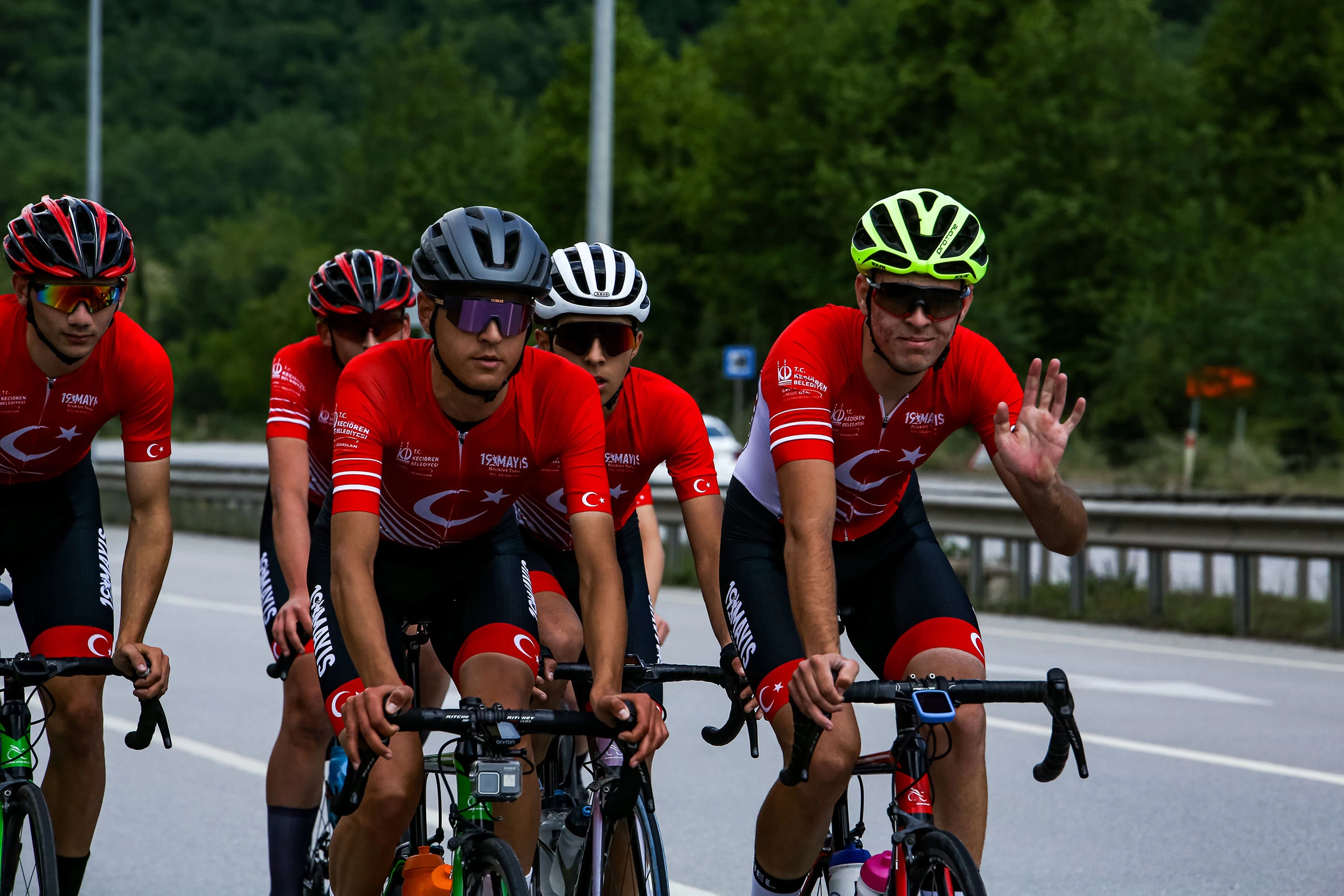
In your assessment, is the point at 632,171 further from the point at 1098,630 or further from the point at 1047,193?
the point at 1098,630

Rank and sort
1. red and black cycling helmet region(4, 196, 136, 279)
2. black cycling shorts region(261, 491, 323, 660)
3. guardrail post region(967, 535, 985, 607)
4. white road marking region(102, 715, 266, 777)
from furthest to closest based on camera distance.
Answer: guardrail post region(967, 535, 985, 607), white road marking region(102, 715, 266, 777), black cycling shorts region(261, 491, 323, 660), red and black cycling helmet region(4, 196, 136, 279)

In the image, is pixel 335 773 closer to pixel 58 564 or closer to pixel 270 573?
pixel 270 573

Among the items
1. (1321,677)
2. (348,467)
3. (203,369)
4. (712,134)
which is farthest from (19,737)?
(203,369)

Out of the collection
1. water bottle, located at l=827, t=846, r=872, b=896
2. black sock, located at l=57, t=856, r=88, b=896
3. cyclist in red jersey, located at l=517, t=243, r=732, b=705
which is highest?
cyclist in red jersey, located at l=517, t=243, r=732, b=705

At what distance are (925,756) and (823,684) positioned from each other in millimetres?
470

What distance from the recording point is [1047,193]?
4859cm

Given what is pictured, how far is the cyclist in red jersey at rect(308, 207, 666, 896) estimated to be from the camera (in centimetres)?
448

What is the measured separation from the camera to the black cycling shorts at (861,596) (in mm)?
4926

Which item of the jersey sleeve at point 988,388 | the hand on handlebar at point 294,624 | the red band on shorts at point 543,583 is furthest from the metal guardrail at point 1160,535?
the hand on handlebar at point 294,624

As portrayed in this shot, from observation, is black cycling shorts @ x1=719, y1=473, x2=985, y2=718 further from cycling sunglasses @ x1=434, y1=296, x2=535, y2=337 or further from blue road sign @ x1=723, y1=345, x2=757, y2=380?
blue road sign @ x1=723, y1=345, x2=757, y2=380

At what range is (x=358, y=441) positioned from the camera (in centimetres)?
462

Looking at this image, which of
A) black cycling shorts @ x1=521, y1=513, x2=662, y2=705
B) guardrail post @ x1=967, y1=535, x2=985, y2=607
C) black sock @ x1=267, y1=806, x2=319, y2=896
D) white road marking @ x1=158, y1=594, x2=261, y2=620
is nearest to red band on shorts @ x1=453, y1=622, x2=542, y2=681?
black cycling shorts @ x1=521, y1=513, x2=662, y2=705

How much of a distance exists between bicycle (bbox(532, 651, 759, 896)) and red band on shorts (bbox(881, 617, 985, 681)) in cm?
44

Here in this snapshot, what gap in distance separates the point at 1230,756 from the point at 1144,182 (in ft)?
142
